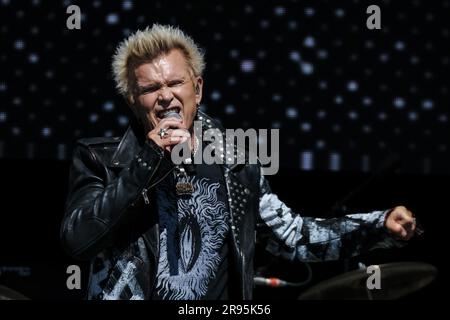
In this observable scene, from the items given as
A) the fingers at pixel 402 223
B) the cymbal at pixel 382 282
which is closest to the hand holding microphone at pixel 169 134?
the fingers at pixel 402 223

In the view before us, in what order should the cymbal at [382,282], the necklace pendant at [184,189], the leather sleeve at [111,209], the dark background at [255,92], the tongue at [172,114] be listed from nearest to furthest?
1. the leather sleeve at [111,209]
2. the tongue at [172,114]
3. the necklace pendant at [184,189]
4. the cymbal at [382,282]
5. the dark background at [255,92]

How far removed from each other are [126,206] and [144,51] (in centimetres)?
45

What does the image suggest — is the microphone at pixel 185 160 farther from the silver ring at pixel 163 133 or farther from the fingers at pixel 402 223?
the fingers at pixel 402 223

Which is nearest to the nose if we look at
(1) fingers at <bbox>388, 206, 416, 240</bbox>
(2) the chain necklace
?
(2) the chain necklace

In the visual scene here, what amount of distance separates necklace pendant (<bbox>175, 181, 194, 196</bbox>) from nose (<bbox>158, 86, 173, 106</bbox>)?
0.64ft

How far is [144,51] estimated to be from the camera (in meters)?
1.88

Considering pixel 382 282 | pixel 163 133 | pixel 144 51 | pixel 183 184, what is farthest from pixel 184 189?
pixel 382 282

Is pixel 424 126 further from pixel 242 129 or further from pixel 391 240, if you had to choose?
pixel 391 240

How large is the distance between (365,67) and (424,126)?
36 cm

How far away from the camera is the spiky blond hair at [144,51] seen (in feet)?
6.17

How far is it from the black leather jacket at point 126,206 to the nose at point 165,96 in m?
0.15

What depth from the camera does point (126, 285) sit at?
1704 millimetres
